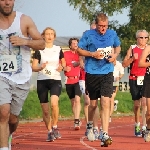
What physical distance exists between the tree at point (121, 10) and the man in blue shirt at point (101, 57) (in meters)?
52.8

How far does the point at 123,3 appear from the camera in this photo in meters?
70.6

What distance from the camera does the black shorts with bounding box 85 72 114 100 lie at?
48.5ft

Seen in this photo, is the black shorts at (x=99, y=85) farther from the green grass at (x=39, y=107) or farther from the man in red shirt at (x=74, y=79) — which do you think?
the green grass at (x=39, y=107)

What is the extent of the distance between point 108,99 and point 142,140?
2.13 m

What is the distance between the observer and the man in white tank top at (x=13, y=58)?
33.3ft

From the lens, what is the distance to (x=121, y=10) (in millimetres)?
69562

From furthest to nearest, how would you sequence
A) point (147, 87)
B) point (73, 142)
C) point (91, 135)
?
point (73, 142) → point (91, 135) → point (147, 87)

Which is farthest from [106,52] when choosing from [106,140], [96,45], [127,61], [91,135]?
[127,61]

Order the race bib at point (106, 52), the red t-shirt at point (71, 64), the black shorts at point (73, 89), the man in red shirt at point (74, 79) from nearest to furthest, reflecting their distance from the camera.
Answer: the race bib at point (106, 52), the man in red shirt at point (74, 79), the red t-shirt at point (71, 64), the black shorts at point (73, 89)

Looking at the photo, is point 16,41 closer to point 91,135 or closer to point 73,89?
point 91,135

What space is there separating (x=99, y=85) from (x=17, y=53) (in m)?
4.83

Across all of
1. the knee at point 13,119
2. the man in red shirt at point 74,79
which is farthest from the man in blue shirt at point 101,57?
the man in red shirt at point 74,79

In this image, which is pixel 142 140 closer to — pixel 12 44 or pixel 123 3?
pixel 12 44

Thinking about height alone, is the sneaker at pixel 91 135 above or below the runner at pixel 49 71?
below
